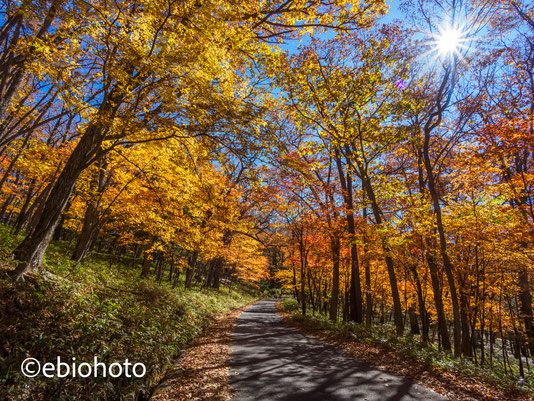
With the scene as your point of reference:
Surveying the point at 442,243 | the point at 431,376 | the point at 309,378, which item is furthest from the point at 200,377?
the point at 442,243

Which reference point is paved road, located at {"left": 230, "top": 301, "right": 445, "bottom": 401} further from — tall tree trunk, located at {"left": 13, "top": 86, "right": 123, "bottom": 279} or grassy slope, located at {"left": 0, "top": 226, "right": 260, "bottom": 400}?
tall tree trunk, located at {"left": 13, "top": 86, "right": 123, "bottom": 279}

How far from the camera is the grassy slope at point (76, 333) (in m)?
3.37

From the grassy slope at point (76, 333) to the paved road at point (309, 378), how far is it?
1989mm

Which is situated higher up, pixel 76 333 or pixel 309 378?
pixel 76 333

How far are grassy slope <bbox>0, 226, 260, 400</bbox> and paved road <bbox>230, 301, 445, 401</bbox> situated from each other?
78.3 inches

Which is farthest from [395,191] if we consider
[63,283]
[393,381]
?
[63,283]

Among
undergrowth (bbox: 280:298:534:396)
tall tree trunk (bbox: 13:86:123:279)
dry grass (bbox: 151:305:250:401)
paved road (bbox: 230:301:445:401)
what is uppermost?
tall tree trunk (bbox: 13:86:123:279)

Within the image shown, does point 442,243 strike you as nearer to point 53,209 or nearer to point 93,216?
point 53,209

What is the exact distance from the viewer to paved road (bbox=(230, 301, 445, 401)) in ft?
14.7

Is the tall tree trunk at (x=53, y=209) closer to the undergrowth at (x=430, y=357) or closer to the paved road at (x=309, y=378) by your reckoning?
the paved road at (x=309, y=378)

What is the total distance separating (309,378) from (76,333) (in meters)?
4.94

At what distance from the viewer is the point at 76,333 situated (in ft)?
14.6

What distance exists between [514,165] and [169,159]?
18.1 m

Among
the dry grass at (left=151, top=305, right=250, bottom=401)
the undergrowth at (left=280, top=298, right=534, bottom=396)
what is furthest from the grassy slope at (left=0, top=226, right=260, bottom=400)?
the undergrowth at (left=280, top=298, right=534, bottom=396)
